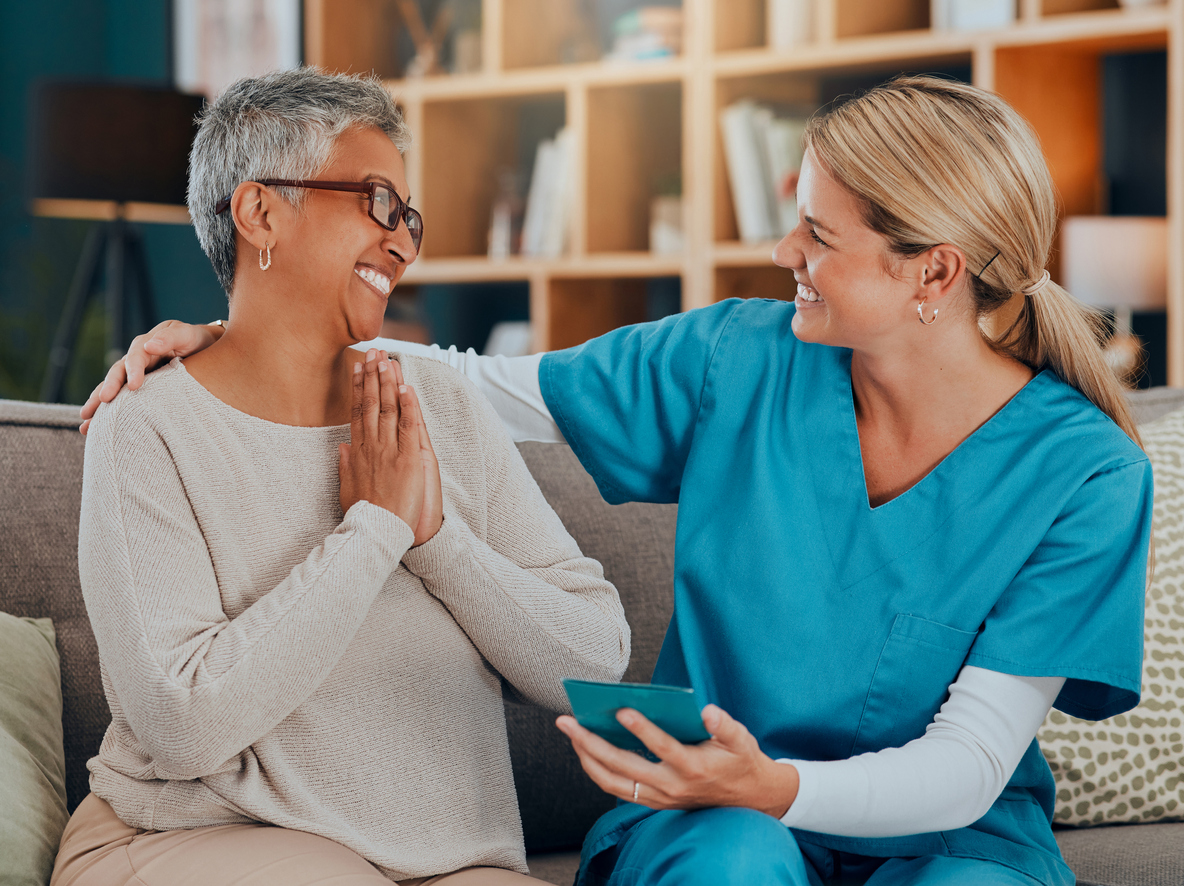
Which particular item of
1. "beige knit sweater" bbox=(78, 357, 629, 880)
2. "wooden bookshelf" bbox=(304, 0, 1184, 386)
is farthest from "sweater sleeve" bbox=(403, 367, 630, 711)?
"wooden bookshelf" bbox=(304, 0, 1184, 386)

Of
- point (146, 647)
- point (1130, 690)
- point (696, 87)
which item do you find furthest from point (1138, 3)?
point (146, 647)

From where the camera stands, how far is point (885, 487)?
123 centimetres

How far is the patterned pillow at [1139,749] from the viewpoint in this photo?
4.89 feet

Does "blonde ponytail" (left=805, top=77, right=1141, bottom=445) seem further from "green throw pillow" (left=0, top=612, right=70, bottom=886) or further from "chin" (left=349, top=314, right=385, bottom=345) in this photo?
"green throw pillow" (left=0, top=612, right=70, bottom=886)

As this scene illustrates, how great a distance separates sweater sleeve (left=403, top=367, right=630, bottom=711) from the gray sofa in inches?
11.9

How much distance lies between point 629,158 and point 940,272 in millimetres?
2384

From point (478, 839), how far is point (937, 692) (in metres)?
0.47

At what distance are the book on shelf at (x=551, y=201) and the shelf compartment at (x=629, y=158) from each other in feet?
0.27

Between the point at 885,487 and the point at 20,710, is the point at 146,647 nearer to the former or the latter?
the point at 20,710

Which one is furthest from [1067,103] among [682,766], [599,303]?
[682,766]

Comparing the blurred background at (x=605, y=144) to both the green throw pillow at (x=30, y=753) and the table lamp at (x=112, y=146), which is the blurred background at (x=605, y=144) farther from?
the green throw pillow at (x=30, y=753)

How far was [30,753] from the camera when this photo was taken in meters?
Result: 1.19

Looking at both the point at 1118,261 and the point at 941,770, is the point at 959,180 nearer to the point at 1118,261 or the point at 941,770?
the point at 941,770

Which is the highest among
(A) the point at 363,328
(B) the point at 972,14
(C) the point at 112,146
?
(B) the point at 972,14
